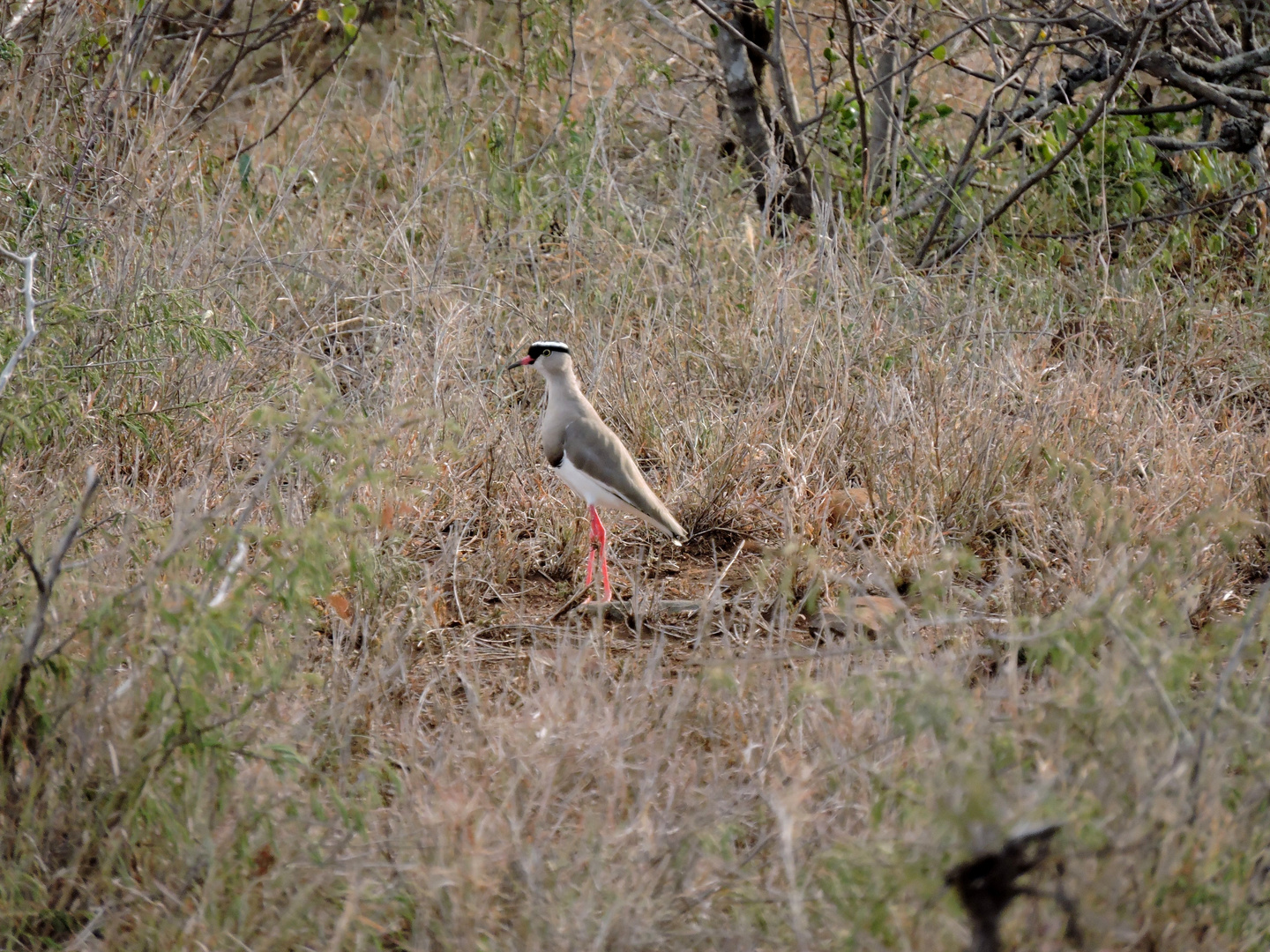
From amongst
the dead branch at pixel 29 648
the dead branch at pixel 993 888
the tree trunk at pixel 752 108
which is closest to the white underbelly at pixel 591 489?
the dead branch at pixel 29 648

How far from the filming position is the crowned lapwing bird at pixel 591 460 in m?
3.56

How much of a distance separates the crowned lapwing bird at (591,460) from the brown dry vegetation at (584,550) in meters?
0.19

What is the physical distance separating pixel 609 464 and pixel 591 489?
0.29ft

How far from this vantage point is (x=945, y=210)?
5746mm

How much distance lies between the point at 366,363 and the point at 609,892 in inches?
108

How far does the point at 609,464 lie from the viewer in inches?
140

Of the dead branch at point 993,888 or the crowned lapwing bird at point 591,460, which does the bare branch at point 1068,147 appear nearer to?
the crowned lapwing bird at point 591,460

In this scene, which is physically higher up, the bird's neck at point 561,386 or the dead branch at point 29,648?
the dead branch at point 29,648

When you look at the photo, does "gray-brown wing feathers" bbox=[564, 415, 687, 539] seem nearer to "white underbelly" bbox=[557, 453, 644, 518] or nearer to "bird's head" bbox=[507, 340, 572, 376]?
"white underbelly" bbox=[557, 453, 644, 518]

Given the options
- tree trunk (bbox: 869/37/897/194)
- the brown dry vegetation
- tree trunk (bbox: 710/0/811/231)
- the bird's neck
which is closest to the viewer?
the brown dry vegetation

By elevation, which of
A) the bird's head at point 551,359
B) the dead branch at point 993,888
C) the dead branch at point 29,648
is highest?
the dead branch at point 993,888

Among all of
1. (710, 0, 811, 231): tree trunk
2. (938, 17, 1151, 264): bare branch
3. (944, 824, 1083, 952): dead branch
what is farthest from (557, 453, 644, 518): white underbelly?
(710, 0, 811, 231): tree trunk

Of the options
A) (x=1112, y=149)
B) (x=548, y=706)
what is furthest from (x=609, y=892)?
(x=1112, y=149)

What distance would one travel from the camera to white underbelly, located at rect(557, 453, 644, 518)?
356cm
